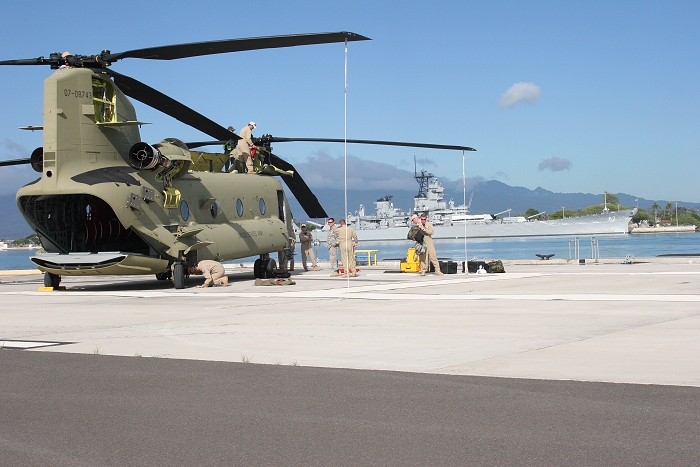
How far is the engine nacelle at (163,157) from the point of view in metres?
17.3

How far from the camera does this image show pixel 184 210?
18812mm

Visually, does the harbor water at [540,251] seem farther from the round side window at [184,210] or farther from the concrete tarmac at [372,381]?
the concrete tarmac at [372,381]

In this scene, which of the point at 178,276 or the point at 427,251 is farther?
the point at 427,251

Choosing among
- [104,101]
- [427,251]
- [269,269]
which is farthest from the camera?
[269,269]

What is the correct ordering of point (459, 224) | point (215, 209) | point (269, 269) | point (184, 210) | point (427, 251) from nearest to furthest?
point (184, 210), point (215, 209), point (427, 251), point (269, 269), point (459, 224)

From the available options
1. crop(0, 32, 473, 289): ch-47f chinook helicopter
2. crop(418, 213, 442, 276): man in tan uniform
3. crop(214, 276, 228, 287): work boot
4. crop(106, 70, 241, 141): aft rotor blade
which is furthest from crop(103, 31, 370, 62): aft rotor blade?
crop(418, 213, 442, 276): man in tan uniform

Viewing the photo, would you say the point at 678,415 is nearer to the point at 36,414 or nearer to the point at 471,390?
the point at 471,390

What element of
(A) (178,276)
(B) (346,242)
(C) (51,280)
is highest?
(B) (346,242)

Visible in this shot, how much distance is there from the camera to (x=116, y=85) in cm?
1727

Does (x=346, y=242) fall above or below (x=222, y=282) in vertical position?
above

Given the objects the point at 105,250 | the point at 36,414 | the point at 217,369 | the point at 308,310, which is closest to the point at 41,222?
the point at 105,250

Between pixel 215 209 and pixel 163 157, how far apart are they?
284cm

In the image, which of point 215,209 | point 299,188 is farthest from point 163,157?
point 299,188

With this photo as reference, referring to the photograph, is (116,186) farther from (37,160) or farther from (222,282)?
(222,282)
